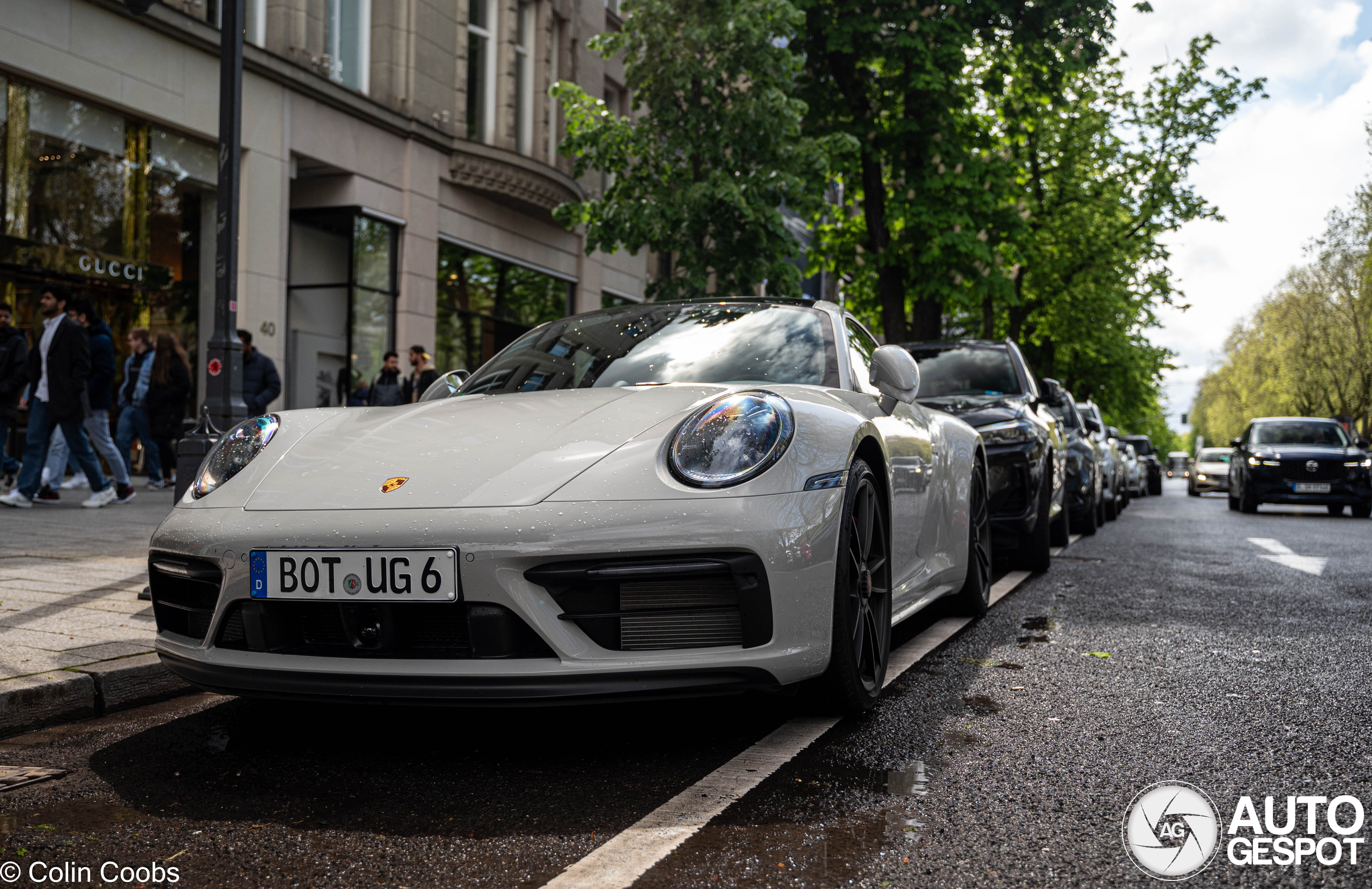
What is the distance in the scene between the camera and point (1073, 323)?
29391mm

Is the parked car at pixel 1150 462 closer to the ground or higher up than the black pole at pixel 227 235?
closer to the ground

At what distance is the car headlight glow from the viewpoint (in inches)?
310

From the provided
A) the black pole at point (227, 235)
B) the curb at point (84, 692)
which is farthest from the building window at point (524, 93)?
the curb at point (84, 692)

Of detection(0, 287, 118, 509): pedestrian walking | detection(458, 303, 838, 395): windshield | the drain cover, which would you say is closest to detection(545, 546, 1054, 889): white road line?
detection(458, 303, 838, 395): windshield

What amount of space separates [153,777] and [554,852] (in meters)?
1.22

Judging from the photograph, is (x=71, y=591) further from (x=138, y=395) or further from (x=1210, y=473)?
(x=1210, y=473)

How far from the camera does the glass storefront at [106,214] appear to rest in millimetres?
12586

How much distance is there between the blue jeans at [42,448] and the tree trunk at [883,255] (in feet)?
35.7

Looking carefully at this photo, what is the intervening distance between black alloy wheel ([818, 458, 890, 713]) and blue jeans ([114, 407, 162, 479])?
11069mm

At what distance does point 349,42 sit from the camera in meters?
16.9

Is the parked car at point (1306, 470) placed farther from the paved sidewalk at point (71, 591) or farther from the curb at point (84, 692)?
the curb at point (84, 692)

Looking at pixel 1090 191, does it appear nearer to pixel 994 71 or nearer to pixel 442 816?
pixel 994 71

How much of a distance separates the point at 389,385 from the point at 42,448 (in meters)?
4.18

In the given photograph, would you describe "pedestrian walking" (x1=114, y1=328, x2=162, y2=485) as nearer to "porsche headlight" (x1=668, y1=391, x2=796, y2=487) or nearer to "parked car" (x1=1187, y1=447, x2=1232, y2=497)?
"porsche headlight" (x1=668, y1=391, x2=796, y2=487)
